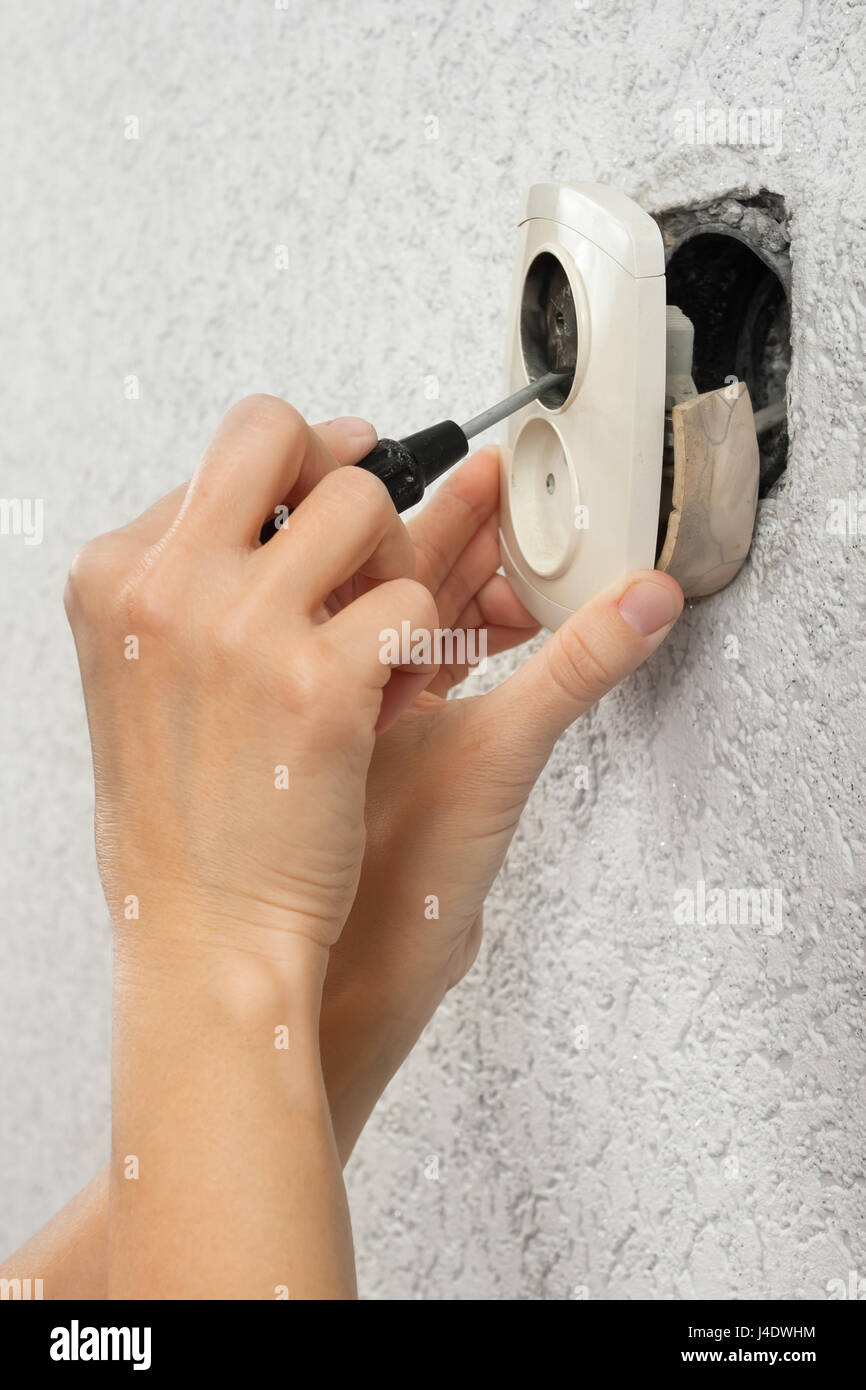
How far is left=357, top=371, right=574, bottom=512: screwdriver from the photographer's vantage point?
1.56 ft

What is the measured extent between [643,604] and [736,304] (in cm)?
15

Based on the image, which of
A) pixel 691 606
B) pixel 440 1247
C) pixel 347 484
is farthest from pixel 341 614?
pixel 440 1247

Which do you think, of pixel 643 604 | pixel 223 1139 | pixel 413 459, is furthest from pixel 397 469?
pixel 223 1139

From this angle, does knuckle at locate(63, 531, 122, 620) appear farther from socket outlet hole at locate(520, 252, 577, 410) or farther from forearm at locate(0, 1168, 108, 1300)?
forearm at locate(0, 1168, 108, 1300)

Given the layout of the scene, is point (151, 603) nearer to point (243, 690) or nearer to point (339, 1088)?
point (243, 690)

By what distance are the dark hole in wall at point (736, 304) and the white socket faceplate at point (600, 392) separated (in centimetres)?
5

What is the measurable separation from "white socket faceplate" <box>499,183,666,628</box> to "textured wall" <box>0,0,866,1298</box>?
2.3 inches

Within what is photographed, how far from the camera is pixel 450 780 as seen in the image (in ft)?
1.68

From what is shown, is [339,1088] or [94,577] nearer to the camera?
[94,577]

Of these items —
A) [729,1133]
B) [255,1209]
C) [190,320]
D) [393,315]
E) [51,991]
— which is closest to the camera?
[255,1209]

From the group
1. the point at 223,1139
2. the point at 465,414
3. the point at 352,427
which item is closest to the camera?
the point at 223,1139

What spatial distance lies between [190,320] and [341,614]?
1.41 ft

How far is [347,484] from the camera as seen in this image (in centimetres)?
42

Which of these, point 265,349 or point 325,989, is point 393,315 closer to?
point 265,349
